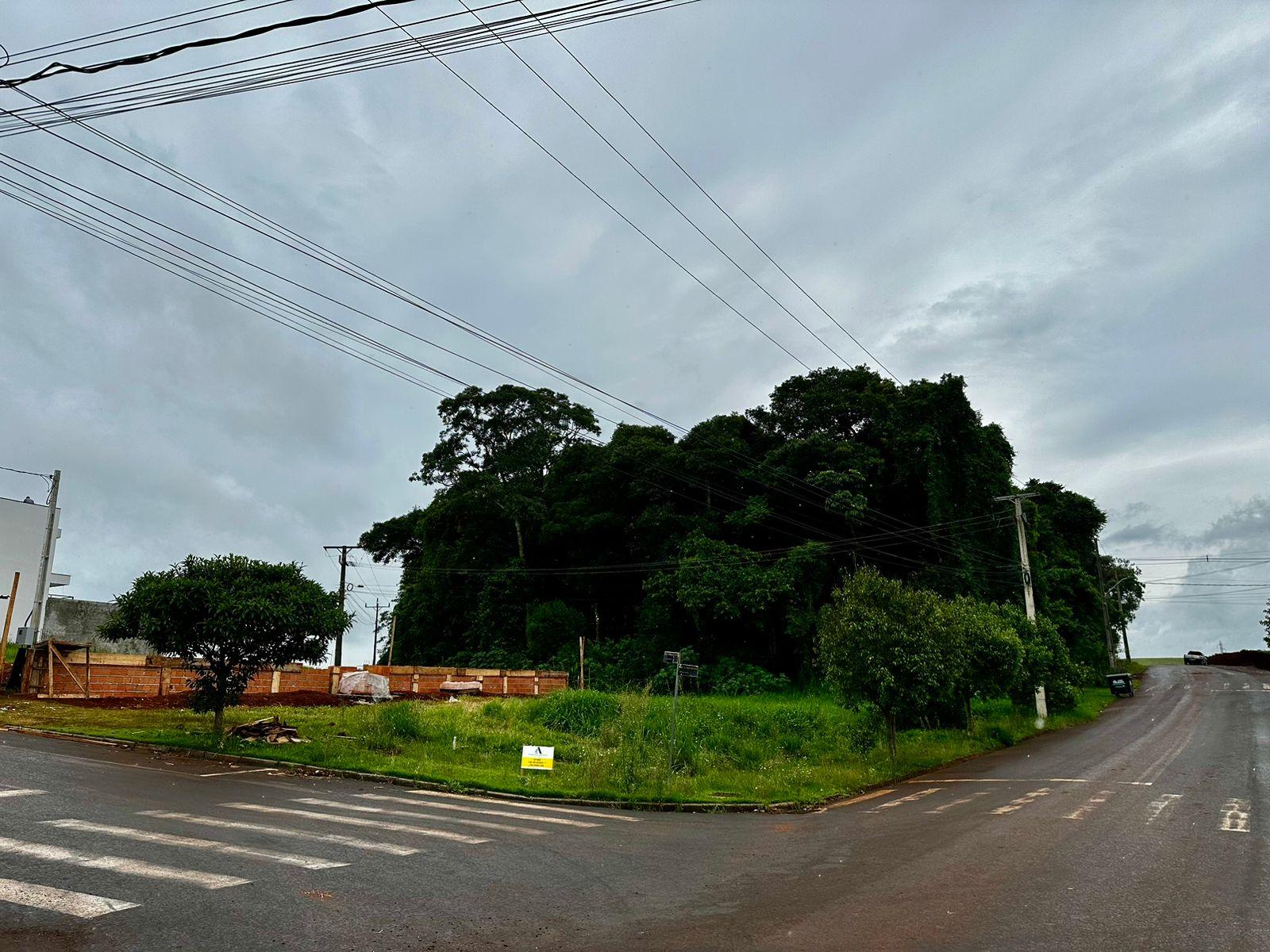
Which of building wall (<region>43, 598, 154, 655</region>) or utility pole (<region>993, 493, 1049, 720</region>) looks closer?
utility pole (<region>993, 493, 1049, 720</region>)

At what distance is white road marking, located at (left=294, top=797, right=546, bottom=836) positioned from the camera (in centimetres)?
1263

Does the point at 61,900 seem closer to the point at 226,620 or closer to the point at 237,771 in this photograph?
the point at 237,771

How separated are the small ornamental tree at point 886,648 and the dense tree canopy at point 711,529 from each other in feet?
52.0

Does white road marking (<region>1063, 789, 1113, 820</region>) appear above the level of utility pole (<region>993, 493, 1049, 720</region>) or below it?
below

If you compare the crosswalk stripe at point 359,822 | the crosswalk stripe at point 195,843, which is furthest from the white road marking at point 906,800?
the crosswalk stripe at point 195,843

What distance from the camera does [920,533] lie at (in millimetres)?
47062

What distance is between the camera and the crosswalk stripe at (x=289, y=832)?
10289mm

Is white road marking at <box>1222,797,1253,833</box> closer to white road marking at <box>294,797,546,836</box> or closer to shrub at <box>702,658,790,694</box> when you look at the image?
white road marking at <box>294,797,546,836</box>

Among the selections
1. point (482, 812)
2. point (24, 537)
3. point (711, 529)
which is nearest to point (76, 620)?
point (24, 537)

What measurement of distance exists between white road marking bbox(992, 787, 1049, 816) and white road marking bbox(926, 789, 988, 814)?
0.89 m

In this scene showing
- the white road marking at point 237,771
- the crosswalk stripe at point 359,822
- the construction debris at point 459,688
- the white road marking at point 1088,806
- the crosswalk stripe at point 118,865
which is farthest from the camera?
the construction debris at point 459,688

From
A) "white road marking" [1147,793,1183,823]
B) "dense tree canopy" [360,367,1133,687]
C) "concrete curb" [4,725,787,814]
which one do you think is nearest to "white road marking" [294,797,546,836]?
"concrete curb" [4,725,787,814]

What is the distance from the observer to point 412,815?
43.7 feet

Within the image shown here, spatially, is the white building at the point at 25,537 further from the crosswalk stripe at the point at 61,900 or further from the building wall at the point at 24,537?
the crosswalk stripe at the point at 61,900
